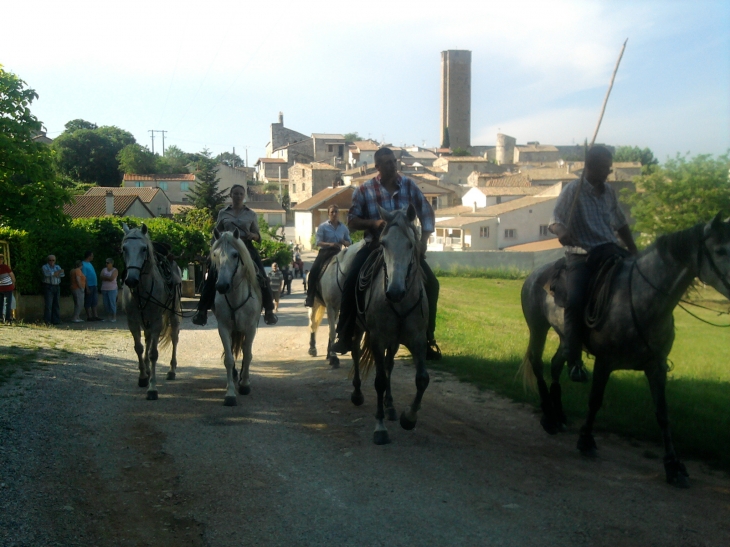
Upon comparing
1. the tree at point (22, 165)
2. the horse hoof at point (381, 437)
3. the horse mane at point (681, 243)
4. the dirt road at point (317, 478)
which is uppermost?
the tree at point (22, 165)

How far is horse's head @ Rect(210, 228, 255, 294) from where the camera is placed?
9.26 meters

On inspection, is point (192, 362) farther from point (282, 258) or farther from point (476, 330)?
point (282, 258)

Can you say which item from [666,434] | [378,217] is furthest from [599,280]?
[378,217]

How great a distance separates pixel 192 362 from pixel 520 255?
132ft

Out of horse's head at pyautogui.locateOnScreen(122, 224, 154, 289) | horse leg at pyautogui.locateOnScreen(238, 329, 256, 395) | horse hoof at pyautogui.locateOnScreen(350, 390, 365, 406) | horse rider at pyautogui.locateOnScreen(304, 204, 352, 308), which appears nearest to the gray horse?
horse hoof at pyautogui.locateOnScreen(350, 390, 365, 406)

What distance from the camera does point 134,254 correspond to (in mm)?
9766

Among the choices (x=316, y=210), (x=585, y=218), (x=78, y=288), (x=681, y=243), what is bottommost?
(x=78, y=288)

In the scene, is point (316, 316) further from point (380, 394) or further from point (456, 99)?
point (456, 99)

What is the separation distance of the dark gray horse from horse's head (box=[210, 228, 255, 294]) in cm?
477

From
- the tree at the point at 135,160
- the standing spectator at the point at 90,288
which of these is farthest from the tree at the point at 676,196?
the tree at the point at 135,160

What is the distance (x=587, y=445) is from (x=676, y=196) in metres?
37.5

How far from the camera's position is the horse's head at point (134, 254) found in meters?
9.57

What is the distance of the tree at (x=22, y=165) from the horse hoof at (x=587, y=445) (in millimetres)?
15007

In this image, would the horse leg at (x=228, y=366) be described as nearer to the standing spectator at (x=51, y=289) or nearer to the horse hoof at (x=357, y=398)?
the horse hoof at (x=357, y=398)
